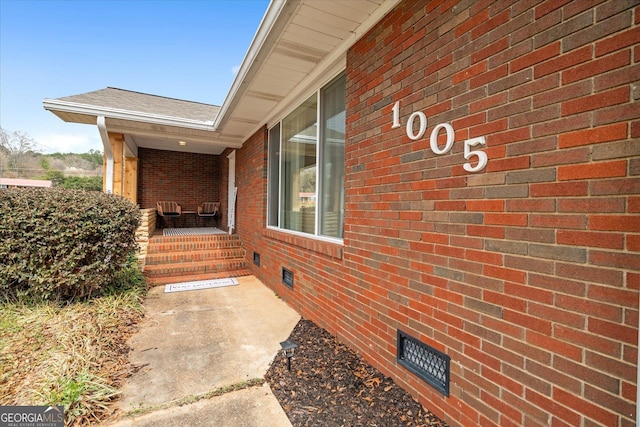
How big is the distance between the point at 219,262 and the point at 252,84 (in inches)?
151

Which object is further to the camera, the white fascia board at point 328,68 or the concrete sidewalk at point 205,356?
the white fascia board at point 328,68

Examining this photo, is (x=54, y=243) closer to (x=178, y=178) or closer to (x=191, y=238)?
(x=191, y=238)

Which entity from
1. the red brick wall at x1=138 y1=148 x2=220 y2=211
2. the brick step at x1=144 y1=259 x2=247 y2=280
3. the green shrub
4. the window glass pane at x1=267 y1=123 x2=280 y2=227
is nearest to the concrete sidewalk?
the green shrub

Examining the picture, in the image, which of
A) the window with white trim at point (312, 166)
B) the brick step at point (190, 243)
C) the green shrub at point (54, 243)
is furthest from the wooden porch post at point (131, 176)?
the window with white trim at point (312, 166)

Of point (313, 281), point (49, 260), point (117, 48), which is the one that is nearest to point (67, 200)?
point (49, 260)

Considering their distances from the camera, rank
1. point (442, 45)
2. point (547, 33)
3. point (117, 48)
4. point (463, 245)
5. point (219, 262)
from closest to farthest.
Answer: point (547, 33) < point (463, 245) < point (442, 45) < point (219, 262) < point (117, 48)

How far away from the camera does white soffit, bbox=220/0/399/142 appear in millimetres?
2365

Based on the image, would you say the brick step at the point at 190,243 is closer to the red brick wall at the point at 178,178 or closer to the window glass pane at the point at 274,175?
the window glass pane at the point at 274,175

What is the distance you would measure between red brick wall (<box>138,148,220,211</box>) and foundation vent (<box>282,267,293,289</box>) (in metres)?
5.76

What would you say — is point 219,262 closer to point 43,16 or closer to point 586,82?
point 586,82

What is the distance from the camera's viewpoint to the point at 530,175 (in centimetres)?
137

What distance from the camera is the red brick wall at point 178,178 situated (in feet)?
30.4

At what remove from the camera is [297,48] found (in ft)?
9.61

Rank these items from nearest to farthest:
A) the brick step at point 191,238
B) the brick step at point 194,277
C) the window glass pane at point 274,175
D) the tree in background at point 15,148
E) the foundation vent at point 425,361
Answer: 1. the foundation vent at point 425,361
2. the window glass pane at point 274,175
3. the brick step at point 194,277
4. the brick step at point 191,238
5. the tree in background at point 15,148
